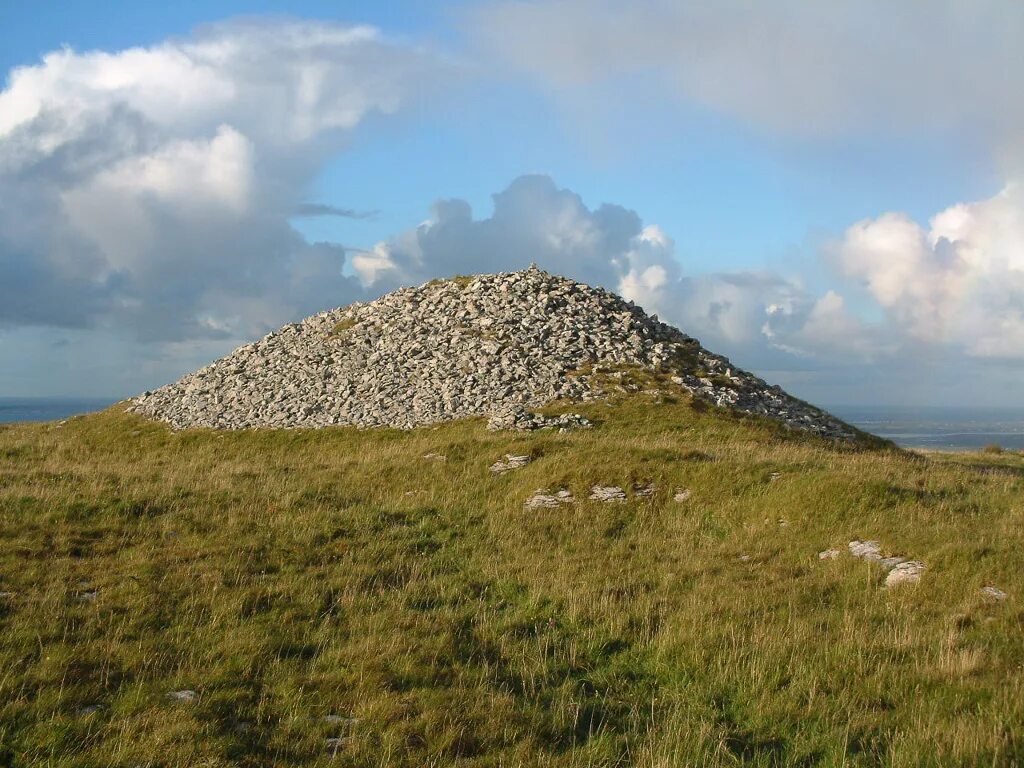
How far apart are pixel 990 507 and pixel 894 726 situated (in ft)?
38.2

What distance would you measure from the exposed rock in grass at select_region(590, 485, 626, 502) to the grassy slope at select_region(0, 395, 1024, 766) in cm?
34

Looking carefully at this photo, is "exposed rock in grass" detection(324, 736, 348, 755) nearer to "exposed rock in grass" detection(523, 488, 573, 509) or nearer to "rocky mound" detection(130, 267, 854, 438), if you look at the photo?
"exposed rock in grass" detection(523, 488, 573, 509)

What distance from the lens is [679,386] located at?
125 feet

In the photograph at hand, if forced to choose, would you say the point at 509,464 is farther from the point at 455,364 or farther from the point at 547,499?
the point at 455,364

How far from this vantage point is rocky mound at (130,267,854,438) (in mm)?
37500

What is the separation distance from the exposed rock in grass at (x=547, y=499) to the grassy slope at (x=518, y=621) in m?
0.42

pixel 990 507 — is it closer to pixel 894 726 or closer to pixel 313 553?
pixel 894 726

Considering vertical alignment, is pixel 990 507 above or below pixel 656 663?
above

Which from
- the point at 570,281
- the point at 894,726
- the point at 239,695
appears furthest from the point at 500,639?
the point at 570,281

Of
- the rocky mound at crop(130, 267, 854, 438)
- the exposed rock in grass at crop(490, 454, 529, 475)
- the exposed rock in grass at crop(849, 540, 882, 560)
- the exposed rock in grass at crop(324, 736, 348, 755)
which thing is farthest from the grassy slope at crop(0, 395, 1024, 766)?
the rocky mound at crop(130, 267, 854, 438)

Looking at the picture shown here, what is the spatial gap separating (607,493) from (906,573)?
28.1 feet

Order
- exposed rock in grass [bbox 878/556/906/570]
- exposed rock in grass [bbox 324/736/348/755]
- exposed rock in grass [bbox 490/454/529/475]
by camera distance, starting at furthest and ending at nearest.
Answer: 1. exposed rock in grass [bbox 490/454/529/475]
2. exposed rock in grass [bbox 878/556/906/570]
3. exposed rock in grass [bbox 324/736/348/755]

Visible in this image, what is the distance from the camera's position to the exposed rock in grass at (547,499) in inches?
827

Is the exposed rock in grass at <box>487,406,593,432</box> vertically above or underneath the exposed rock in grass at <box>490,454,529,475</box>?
above
